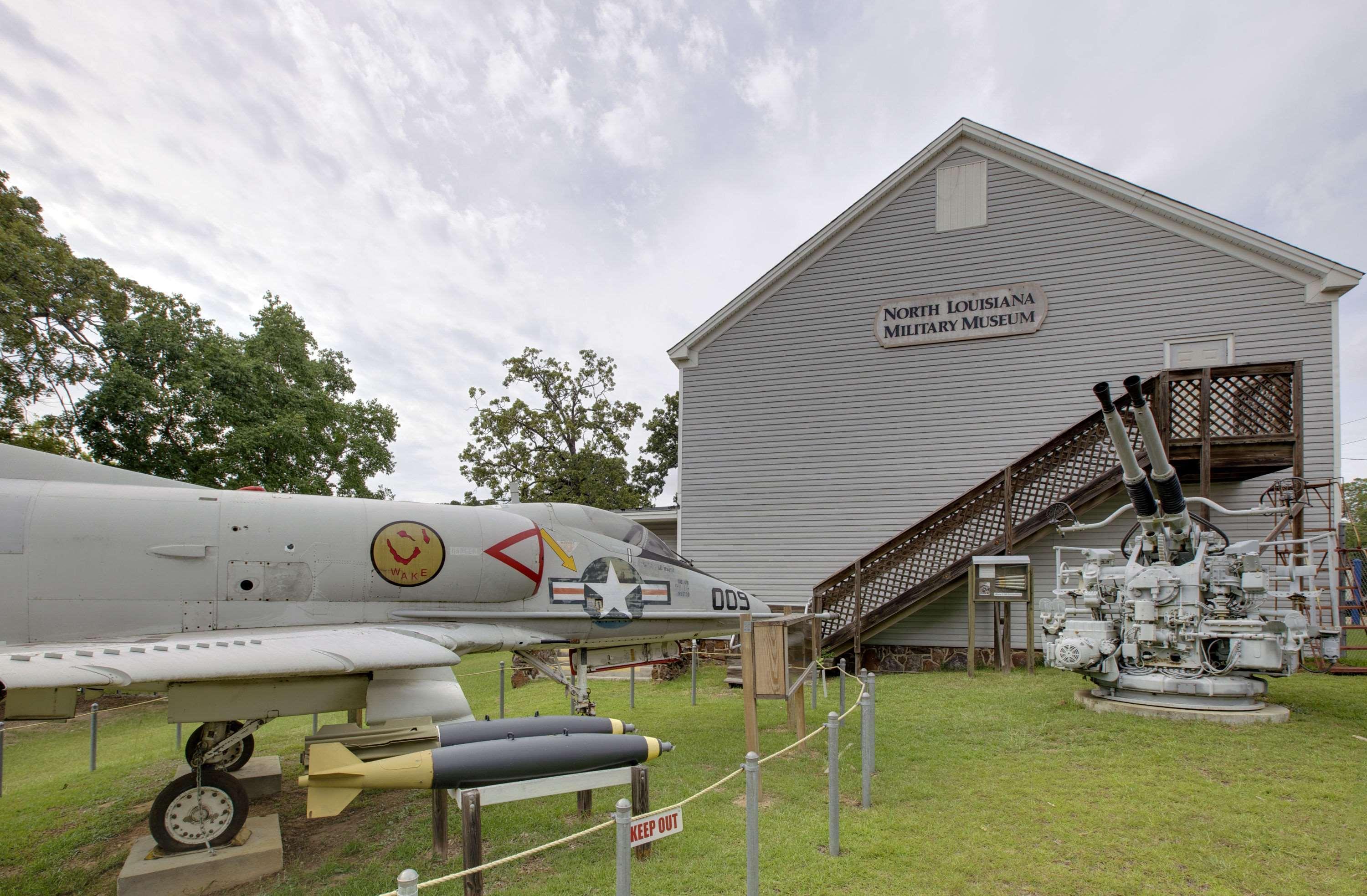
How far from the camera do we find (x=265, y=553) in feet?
20.9

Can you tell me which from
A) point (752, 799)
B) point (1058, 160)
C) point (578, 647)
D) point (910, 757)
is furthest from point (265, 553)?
point (1058, 160)

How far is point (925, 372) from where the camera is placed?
15008mm

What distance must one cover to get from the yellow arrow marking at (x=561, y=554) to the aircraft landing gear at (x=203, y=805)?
321cm

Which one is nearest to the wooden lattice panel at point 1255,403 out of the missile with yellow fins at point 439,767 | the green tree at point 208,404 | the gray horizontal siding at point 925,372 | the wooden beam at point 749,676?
the gray horizontal siding at point 925,372

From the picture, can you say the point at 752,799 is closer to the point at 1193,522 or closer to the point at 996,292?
the point at 1193,522

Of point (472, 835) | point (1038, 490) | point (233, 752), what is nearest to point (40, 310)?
point (233, 752)

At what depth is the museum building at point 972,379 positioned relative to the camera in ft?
40.7

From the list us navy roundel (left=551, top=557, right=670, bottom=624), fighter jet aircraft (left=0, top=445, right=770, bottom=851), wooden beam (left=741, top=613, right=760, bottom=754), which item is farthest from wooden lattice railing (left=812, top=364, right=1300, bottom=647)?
fighter jet aircraft (left=0, top=445, right=770, bottom=851)

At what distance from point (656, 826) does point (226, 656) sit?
337 centimetres

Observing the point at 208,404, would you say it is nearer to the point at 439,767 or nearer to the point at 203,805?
the point at 203,805

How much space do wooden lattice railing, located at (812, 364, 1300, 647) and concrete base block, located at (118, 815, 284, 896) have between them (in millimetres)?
9966

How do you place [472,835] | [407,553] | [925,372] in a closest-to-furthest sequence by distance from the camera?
[472,835]
[407,553]
[925,372]

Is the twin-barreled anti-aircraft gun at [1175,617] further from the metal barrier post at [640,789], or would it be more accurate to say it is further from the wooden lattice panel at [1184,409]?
the metal barrier post at [640,789]

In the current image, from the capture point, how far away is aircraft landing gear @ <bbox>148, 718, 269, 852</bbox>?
5.49 m
